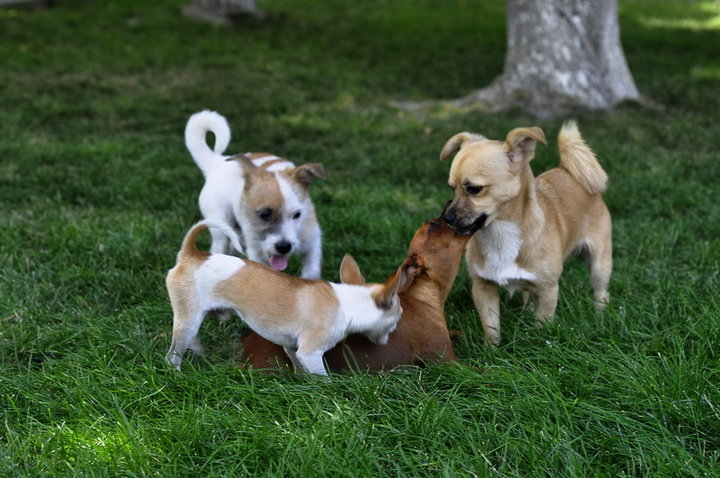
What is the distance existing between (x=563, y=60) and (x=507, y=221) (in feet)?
16.9

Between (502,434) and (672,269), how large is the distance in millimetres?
2437

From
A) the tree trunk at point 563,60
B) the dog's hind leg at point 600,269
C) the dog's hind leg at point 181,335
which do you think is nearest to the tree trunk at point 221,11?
the tree trunk at point 563,60

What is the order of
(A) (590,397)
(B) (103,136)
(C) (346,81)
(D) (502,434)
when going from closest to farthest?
(D) (502,434)
(A) (590,397)
(B) (103,136)
(C) (346,81)

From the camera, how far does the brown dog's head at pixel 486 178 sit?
3.74 m

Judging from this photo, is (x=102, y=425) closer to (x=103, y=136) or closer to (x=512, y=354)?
(x=512, y=354)

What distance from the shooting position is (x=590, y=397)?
10.3ft

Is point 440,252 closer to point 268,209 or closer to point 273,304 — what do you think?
point 273,304

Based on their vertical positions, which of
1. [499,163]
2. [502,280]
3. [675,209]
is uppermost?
[499,163]

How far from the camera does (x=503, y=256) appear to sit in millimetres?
3895

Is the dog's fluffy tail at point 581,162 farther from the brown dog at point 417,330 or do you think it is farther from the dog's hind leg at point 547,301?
the brown dog at point 417,330

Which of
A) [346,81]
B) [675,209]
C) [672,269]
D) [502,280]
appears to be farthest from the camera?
[346,81]

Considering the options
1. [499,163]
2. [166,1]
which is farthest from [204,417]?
[166,1]

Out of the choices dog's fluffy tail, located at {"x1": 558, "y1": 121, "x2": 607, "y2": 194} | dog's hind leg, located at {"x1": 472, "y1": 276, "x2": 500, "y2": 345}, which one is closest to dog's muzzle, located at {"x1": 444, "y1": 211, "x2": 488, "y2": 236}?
dog's hind leg, located at {"x1": 472, "y1": 276, "x2": 500, "y2": 345}

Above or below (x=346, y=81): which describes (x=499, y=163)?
above
